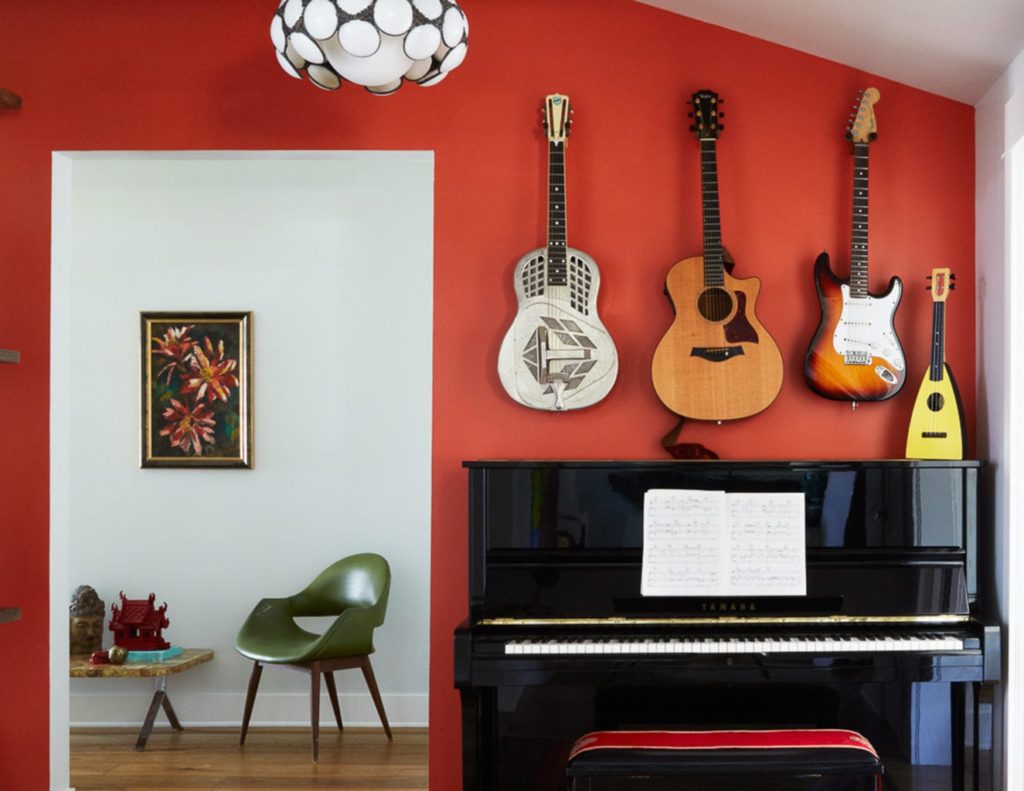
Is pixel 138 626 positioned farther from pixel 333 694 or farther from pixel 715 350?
pixel 715 350

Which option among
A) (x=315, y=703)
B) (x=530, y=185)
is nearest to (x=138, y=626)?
(x=315, y=703)

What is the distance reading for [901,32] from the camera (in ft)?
10.6

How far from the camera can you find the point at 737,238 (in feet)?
11.8

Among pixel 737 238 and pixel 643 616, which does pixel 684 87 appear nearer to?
pixel 737 238

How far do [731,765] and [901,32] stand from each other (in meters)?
2.04

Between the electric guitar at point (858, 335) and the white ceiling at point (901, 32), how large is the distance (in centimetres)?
16

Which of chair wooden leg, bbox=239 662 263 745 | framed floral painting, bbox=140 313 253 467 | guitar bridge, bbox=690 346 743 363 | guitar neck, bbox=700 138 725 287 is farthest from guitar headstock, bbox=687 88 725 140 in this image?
chair wooden leg, bbox=239 662 263 745

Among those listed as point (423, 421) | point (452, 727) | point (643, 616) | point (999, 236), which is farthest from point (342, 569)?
point (999, 236)

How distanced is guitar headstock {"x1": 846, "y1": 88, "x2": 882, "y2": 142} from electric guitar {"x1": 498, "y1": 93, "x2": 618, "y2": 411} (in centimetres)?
89

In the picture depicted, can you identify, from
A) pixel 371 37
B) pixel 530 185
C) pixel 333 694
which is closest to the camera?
pixel 371 37

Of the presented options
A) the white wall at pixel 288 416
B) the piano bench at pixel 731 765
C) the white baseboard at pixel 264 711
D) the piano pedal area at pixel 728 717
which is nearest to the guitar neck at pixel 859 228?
the piano pedal area at pixel 728 717

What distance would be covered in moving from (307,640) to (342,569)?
0.34 meters

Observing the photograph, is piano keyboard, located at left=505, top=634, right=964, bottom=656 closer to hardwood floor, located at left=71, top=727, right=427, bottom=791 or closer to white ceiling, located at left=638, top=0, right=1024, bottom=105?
hardwood floor, located at left=71, top=727, right=427, bottom=791

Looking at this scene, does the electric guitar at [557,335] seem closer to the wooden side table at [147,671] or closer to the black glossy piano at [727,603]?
the black glossy piano at [727,603]
